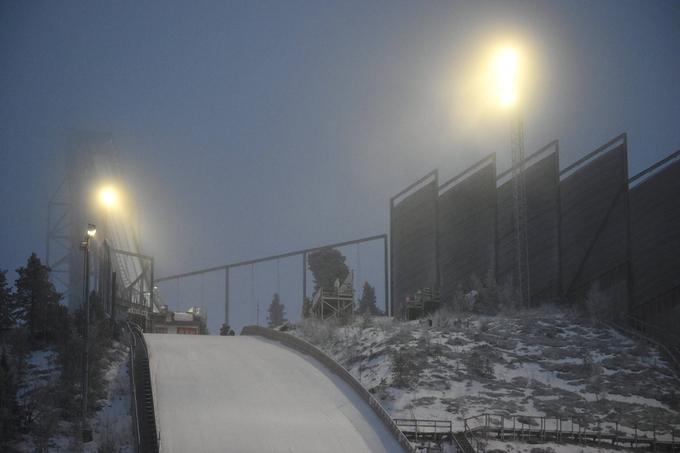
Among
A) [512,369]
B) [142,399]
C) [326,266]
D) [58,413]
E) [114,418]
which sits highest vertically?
[326,266]

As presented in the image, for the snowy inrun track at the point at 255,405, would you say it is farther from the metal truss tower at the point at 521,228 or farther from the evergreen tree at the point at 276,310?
the evergreen tree at the point at 276,310

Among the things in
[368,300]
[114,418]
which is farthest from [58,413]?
[368,300]

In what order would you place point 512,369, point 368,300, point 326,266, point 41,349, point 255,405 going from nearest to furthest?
1. point 255,405
2. point 41,349
3. point 512,369
4. point 326,266
5. point 368,300

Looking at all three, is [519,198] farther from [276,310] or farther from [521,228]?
[276,310]

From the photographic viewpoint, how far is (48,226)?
92375 millimetres

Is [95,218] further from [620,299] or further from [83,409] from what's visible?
[83,409]

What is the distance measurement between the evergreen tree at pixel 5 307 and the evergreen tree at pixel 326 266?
1890 inches

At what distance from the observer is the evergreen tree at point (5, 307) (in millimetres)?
43562

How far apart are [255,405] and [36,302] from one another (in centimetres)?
1511

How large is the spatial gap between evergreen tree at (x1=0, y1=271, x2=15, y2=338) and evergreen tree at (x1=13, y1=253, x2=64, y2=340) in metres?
0.34

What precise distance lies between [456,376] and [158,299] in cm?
5276

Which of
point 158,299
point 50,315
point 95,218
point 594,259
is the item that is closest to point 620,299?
point 594,259

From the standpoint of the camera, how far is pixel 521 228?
6725 centimetres

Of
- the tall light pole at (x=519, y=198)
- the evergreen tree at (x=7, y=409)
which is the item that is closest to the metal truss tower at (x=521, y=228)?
the tall light pole at (x=519, y=198)
